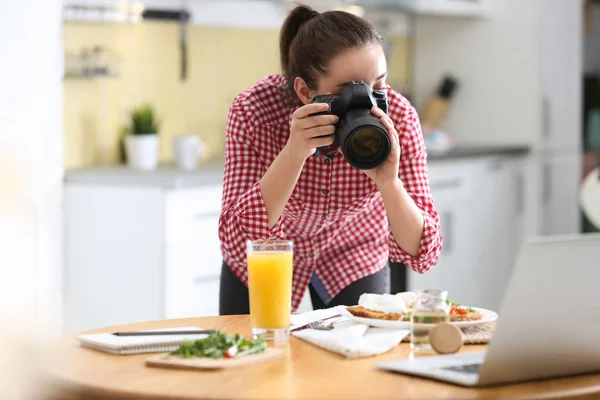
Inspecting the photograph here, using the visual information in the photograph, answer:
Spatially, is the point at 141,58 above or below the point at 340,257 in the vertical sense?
above

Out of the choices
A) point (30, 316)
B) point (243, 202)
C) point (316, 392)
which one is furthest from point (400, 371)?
point (30, 316)

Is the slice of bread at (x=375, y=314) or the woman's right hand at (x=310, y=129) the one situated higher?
the woman's right hand at (x=310, y=129)

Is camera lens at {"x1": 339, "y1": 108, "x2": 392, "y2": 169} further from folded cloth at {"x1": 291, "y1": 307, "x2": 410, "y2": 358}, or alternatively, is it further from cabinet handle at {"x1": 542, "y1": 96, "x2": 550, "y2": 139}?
cabinet handle at {"x1": 542, "y1": 96, "x2": 550, "y2": 139}

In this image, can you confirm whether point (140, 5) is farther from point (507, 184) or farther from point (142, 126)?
point (507, 184)

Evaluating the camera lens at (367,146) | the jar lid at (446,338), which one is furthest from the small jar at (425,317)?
the camera lens at (367,146)

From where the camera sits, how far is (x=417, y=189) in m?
1.52

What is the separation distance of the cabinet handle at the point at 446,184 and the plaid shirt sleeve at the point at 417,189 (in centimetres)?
206

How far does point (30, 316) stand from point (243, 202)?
1.14 m

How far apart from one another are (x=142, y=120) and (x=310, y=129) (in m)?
1.86

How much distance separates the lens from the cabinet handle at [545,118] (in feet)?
13.8

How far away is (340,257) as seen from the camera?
1689mm

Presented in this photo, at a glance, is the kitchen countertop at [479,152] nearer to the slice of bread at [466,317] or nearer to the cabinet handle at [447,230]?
the cabinet handle at [447,230]

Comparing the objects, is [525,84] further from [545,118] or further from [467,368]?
[467,368]

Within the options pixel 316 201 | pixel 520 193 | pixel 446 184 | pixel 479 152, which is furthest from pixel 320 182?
pixel 520 193
